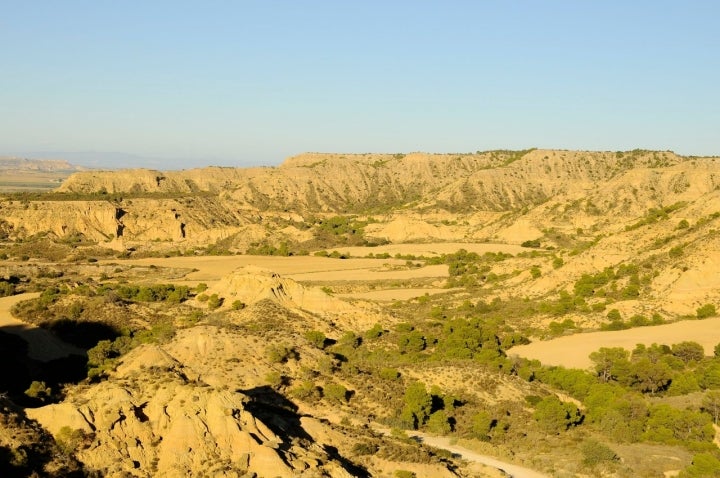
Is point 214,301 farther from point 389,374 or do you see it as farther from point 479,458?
point 479,458

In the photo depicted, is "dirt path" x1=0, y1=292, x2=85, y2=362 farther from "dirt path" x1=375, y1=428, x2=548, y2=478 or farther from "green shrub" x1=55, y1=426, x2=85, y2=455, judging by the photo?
"dirt path" x1=375, y1=428, x2=548, y2=478

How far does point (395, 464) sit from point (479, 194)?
423ft

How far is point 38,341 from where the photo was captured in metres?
41.8

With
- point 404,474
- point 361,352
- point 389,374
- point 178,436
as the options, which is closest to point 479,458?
point 404,474

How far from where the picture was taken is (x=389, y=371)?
37.8 m

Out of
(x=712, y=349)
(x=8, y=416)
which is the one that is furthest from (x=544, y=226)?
(x=8, y=416)

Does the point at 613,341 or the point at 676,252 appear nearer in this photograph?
the point at 613,341

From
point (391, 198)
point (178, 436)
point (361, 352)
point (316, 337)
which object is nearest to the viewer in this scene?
point (178, 436)

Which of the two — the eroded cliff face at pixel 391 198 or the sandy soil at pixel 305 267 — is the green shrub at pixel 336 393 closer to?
the sandy soil at pixel 305 267

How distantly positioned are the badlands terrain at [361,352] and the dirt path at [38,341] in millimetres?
215

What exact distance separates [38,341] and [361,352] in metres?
19.1

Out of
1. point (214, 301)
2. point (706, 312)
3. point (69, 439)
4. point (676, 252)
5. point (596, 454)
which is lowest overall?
point (596, 454)

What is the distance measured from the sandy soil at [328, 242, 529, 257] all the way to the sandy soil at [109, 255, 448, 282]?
7502 millimetres

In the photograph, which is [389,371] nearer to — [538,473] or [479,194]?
[538,473]
